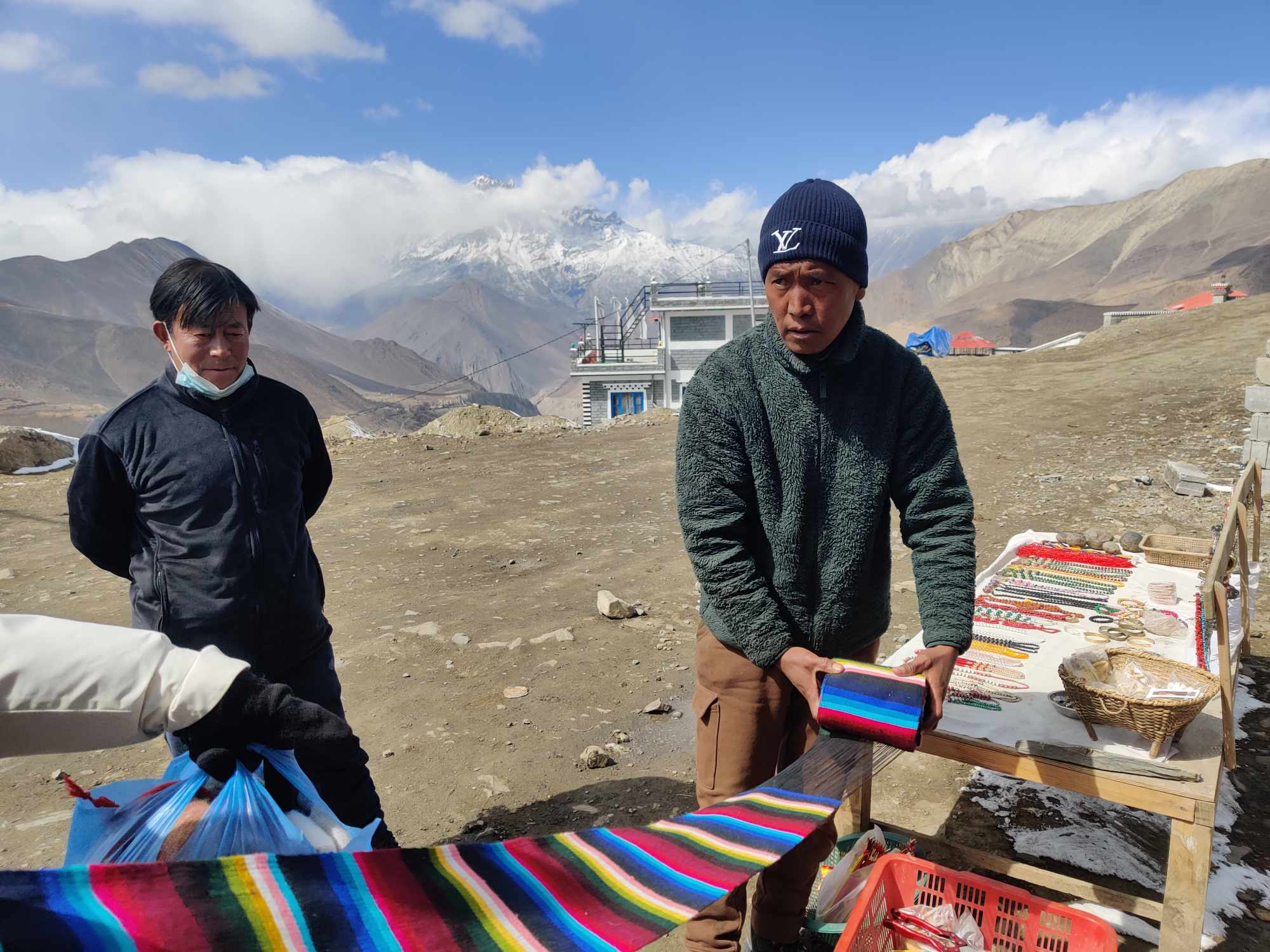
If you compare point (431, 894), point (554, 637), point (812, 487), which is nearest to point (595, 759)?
point (554, 637)

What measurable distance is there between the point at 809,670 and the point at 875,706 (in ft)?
0.55

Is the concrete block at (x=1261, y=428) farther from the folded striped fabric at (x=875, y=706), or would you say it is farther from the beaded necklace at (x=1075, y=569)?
the folded striped fabric at (x=875, y=706)

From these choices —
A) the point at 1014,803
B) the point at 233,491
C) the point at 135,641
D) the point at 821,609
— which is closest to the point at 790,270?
the point at 821,609

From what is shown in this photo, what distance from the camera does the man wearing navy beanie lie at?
73.6 inches

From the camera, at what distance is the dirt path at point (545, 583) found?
3654mm

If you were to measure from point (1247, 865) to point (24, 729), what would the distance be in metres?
3.75

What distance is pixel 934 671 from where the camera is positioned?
190cm

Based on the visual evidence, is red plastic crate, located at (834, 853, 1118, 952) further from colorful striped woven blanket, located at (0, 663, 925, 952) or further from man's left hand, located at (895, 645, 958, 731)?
colorful striped woven blanket, located at (0, 663, 925, 952)

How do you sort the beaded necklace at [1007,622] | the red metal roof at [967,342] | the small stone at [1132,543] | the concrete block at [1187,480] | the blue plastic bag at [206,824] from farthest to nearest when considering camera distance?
the red metal roof at [967,342] < the concrete block at [1187,480] < the small stone at [1132,543] < the beaded necklace at [1007,622] < the blue plastic bag at [206,824]

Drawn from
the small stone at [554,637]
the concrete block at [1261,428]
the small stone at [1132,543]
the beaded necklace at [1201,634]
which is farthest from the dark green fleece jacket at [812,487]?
the concrete block at [1261,428]

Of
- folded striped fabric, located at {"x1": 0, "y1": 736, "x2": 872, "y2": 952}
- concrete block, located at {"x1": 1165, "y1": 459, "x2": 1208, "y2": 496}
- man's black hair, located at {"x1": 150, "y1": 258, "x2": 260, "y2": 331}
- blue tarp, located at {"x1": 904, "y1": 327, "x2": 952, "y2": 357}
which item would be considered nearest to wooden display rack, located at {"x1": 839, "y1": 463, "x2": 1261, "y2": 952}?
folded striped fabric, located at {"x1": 0, "y1": 736, "x2": 872, "y2": 952}

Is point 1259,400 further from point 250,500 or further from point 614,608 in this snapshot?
point 250,500

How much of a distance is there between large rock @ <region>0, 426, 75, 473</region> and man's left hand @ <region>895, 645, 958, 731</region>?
14611 mm

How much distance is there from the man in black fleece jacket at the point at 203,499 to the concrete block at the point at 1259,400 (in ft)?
31.6
